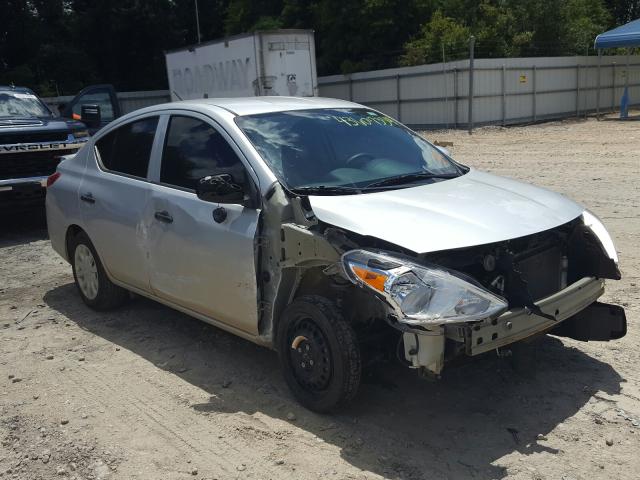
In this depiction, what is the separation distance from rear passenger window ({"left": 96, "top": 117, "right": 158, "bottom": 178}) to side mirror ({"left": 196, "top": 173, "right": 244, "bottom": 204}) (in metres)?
1.19

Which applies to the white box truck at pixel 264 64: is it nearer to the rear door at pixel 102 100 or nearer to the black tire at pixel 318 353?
the rear door at pixel 102 100

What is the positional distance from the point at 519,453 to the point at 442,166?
2167 millimetres

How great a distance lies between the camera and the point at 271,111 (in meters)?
4.84

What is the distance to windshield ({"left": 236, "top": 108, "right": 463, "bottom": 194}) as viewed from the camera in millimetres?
4340

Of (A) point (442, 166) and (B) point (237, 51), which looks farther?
(B) point (237, 51)

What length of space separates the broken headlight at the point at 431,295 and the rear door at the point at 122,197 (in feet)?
7.53

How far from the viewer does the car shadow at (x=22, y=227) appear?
30.6 feet

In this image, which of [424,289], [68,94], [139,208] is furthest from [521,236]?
[68,94]

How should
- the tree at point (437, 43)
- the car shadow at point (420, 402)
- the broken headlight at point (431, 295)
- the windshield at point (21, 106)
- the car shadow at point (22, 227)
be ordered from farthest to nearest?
the tree at point (437, 43) < the windshield at point (21, 106) < the car shadow at point (22, 227) < the car shadow at point (420, 402) < the broken headlight at point (431, 295)

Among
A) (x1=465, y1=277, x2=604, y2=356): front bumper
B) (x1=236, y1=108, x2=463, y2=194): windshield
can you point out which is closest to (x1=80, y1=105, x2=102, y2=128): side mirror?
(x1=236, y1=108, x2=463, y2=194): windshield

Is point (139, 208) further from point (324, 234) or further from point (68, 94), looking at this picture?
point (68, 94)

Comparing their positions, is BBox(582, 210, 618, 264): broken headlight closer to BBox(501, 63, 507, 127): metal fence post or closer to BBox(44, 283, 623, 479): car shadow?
BBox(44, 283, 623, 479): car shadow

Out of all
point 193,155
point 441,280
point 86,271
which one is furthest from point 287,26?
point 441,280

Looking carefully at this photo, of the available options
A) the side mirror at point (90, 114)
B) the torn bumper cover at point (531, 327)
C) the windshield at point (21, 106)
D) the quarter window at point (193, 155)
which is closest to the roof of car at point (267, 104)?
the quarter window at point (193, 155)
